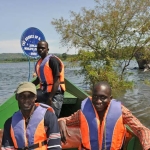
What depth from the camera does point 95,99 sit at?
9.48 ft

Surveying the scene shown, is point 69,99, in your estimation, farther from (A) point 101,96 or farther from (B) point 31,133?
(B) point 31,133

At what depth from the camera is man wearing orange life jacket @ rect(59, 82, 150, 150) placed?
2.88m

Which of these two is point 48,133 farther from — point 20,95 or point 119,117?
point 119,117

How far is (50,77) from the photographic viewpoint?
14.3ft

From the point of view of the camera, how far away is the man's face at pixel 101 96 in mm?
2858

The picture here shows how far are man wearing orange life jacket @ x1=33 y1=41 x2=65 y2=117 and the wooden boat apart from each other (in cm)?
63

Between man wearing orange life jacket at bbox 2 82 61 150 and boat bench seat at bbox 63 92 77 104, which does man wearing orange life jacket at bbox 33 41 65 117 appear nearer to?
boat bench seat at bbox 63 92 77 104

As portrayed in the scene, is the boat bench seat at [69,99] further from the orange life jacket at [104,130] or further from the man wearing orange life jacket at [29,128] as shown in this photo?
the man wearing orange life jacket at [29,128]

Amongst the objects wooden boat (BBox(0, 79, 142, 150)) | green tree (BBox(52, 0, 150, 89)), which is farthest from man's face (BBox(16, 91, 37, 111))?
green tree (BBox(52, 0, 150, 89))

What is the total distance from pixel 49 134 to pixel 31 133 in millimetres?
176

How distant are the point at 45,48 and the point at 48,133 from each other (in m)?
1.99

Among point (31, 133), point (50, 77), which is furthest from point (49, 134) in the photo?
point (50, 77)

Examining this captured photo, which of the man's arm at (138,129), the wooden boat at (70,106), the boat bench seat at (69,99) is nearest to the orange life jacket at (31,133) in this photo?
the man's arm at (138,129)

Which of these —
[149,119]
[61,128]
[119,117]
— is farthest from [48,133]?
[149,119]
